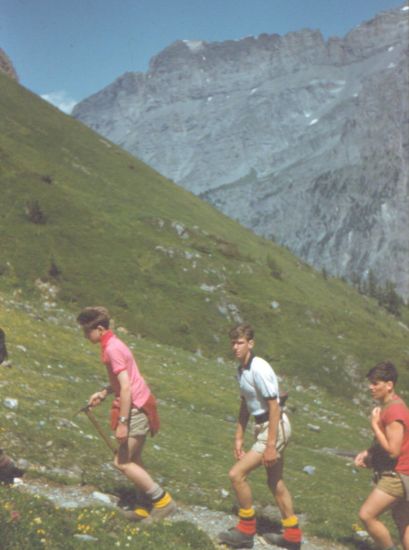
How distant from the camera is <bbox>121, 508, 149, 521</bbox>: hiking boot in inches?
417

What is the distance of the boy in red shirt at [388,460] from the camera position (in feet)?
30.4

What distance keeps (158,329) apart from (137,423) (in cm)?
3164

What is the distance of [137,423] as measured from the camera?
10.6 meters

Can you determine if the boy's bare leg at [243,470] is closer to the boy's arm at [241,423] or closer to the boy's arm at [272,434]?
the boy's arm at [272,434]

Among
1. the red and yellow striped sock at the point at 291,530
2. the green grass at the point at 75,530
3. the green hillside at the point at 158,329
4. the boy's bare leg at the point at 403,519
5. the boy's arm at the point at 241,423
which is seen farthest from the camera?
the green hillside at the point at 158,329

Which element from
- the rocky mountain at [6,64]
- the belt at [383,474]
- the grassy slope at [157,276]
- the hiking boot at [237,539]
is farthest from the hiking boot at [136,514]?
the rocky mountain at [6,64]

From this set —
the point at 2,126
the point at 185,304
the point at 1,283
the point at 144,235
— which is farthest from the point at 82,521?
the point at 2,126

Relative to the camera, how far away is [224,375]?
34438 mm

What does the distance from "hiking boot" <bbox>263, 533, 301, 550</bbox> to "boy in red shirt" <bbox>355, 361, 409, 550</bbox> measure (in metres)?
1.86

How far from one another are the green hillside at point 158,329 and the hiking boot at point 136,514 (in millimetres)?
937

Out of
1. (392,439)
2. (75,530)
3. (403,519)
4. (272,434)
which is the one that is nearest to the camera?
(75,530)

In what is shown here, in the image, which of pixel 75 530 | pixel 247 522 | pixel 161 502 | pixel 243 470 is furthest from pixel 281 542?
pixel 75 530

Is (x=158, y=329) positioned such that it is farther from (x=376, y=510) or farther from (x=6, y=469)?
(x=376, y=510)

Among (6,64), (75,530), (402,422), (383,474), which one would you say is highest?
(6,64)
